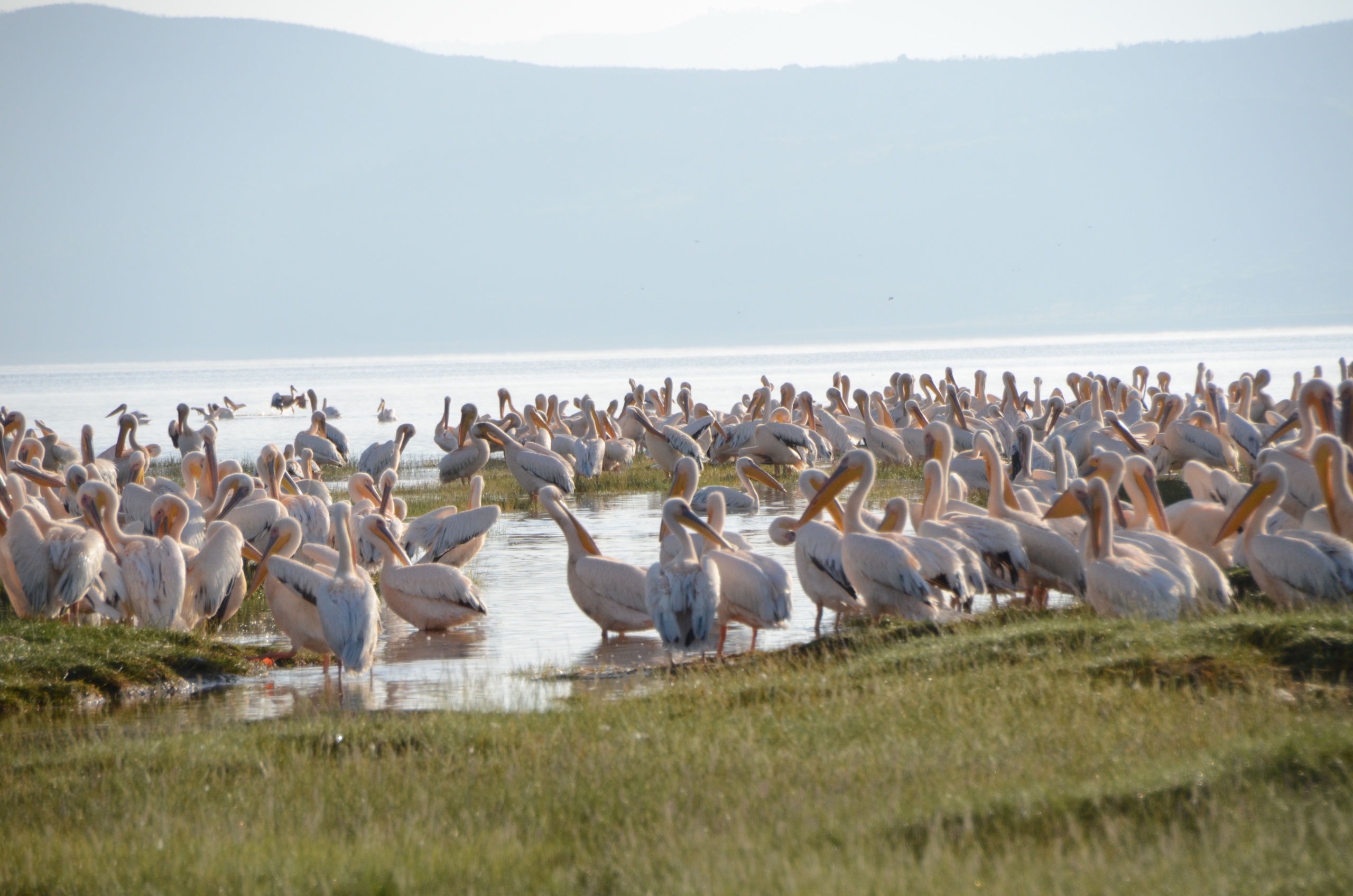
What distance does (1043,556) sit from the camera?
9.02 m

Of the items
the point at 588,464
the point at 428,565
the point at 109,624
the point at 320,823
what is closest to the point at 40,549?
the point at 109,624

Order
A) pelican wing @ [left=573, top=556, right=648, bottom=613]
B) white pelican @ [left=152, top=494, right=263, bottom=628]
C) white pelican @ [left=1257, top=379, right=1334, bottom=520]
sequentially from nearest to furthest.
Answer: pelican wing @ [left=573, top=556, right=648, bottom=613] → white pelican @ [left=152, top=494, right=263, bottom=628] → white pelican @ [left=1257, top=379, right=1334, bottom=520]

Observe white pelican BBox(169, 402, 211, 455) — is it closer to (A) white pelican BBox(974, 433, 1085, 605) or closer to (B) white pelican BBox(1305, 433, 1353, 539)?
(A) white pelican BBox(974, 433, 1085, 605)

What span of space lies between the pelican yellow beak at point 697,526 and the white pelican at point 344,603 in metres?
2.12

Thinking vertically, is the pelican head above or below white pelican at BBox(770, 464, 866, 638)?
above

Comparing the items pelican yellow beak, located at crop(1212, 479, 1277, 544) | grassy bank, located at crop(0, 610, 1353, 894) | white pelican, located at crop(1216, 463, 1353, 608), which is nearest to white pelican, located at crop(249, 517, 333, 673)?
grassy bank, located at crop(0, 610, 1353, 894)

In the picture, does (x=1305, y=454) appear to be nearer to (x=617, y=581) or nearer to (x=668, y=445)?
(x=617, y=581)

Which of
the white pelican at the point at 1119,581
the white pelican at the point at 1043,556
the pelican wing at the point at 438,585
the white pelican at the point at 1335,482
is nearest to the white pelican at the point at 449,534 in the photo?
the pelican wing at the point at 438,585

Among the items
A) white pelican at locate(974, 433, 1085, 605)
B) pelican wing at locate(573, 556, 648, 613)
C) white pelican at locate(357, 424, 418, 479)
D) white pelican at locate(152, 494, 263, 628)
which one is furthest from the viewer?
white pelican at locate(357, 424, 418, 479)

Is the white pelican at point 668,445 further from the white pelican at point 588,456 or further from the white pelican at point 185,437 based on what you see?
the white pelican at point 185,437

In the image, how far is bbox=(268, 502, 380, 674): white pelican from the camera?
7.81 meters

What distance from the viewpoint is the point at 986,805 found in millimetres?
4223

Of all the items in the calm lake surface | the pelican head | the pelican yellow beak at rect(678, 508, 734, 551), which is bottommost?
the calm lake surface

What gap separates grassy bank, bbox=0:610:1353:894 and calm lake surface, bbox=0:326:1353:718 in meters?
1.25
